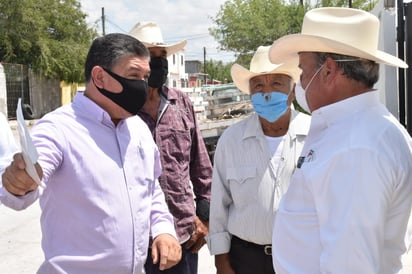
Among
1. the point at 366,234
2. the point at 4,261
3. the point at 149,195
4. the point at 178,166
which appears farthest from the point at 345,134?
the point at 4,261

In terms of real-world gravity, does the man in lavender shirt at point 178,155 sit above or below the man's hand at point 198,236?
above

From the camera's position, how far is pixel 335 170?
5.27 feet

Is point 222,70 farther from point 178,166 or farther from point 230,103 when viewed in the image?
point 178,166

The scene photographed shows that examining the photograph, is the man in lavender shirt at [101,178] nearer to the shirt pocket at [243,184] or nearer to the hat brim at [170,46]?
the shirt pocket at [243,184]

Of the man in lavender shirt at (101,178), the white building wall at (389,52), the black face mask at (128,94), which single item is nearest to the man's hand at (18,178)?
the man in lavender shirt at (101,178)

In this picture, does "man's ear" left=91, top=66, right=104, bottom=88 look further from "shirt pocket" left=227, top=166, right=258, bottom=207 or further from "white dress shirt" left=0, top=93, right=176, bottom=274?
"shirt pocket" left=227, top=166, right=258, bottom=207

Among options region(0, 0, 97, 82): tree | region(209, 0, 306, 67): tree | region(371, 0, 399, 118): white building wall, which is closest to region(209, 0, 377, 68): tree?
region(209, 0, 306, 67): tree

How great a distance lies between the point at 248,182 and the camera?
2.90 meters

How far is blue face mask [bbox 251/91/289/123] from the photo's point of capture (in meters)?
3.03

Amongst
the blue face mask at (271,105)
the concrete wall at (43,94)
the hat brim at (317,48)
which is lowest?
the blue face mask at (271,105)

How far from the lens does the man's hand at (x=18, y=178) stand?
5.39 feet

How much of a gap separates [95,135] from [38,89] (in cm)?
2551

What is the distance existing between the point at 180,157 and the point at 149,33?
92 centimetres

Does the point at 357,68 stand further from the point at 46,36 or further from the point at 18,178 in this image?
the point at 46,36
